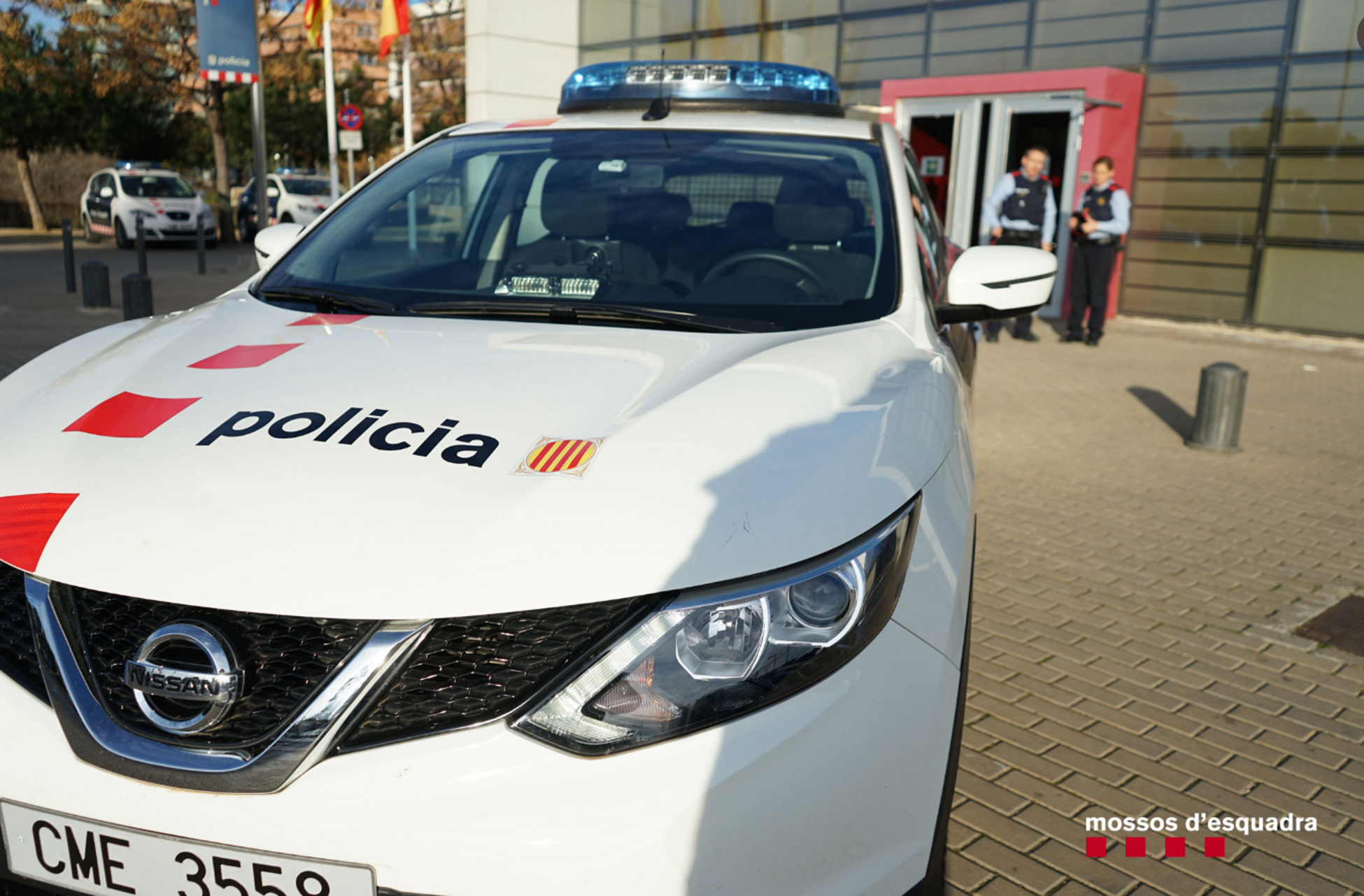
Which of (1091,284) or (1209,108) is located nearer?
(1091,284)

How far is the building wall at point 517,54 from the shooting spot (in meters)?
17.5

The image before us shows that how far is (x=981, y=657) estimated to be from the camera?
360cm

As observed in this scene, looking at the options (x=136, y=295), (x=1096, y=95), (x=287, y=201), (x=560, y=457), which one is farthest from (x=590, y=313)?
(x=287, y=201)

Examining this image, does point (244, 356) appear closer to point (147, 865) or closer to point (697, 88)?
point (147, 865)

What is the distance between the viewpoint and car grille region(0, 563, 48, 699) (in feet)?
4.97

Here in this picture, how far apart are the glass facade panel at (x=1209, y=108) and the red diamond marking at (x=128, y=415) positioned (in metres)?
13.9

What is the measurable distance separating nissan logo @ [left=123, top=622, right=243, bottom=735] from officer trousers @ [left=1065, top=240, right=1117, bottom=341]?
11.2 metres

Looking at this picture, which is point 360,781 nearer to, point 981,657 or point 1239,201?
point 981,657

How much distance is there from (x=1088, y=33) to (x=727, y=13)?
5.69m

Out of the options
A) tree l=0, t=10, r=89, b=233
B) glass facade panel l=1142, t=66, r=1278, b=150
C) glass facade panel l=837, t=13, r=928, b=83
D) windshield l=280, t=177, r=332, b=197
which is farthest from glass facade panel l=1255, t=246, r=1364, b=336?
tree l=0, t=10, r=89, b=233

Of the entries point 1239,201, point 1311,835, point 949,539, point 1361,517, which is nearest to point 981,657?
point 1311,835

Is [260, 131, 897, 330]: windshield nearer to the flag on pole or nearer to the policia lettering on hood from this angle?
the policia lettering on hood

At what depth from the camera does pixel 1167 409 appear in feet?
27.0

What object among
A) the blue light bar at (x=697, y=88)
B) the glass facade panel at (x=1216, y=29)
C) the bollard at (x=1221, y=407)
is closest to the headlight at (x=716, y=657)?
the blue light bar at (x=697, y=88)
